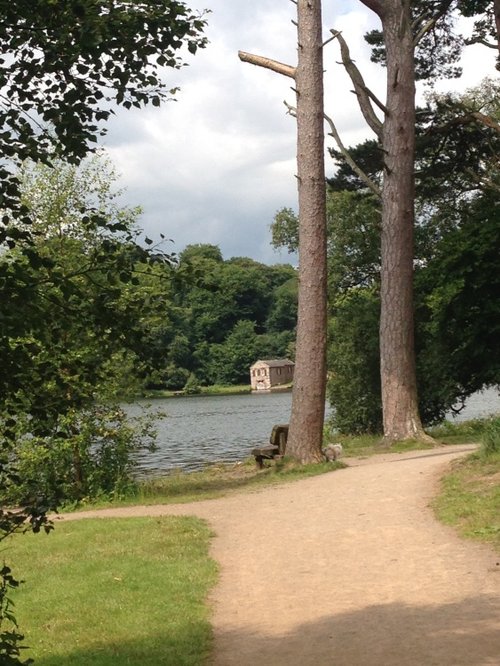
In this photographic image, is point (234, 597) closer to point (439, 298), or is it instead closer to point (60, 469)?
point (60, 469)

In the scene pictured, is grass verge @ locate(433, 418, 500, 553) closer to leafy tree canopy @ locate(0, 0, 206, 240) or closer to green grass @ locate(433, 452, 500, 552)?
green grass @ locate(433, 452, 500, 552)

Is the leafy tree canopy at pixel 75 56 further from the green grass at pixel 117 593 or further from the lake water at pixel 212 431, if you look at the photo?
the lake water at pixel 212 431

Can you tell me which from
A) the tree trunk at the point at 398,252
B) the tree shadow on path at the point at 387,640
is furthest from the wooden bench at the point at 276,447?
the tree shadow on path at the point at 387,640

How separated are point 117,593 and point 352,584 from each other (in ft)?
6.56

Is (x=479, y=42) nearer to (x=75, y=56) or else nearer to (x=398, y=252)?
(x=398, y=252)

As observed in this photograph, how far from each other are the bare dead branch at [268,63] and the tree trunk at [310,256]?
0.49 metres

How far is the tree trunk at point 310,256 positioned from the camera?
622 inches

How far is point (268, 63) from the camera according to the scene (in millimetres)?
17281

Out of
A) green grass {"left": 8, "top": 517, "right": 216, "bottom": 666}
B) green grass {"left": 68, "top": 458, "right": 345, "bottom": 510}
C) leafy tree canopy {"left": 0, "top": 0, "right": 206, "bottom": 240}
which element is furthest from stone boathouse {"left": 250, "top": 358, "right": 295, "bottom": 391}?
leafy tree canopy {"left": 0, "top": 0, "right": 206, "bottom": 240}

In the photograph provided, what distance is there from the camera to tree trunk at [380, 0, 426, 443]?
18.5m

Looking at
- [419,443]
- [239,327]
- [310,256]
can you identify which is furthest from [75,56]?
[239,327]

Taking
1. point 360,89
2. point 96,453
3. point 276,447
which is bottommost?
point 276,447

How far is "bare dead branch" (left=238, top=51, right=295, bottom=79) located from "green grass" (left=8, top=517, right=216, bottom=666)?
8.98 meters

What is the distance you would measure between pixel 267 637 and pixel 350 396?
22646mm
